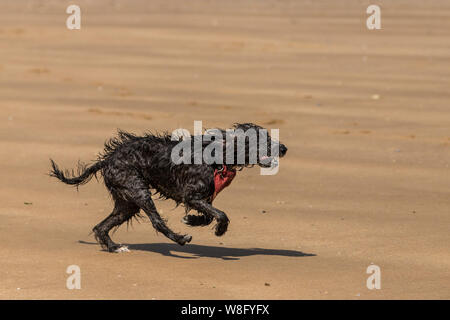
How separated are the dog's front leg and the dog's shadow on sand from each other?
42 centimetres

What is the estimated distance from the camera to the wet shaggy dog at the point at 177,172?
879 centimetres

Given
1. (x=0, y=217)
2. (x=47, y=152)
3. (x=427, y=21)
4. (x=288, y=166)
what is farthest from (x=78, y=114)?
(x=427, y=21)

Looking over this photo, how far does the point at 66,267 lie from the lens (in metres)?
8.66

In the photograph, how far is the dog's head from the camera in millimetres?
8773

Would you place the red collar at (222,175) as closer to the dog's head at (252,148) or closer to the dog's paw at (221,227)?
the dog's head at (252,148)

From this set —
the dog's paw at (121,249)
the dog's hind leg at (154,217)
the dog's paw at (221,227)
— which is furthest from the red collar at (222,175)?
the dog's paw at (121,249)

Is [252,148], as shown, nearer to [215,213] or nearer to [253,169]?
[215,213]

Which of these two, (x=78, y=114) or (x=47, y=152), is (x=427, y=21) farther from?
(x=47, y=152)

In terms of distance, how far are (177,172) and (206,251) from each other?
3.10 ft

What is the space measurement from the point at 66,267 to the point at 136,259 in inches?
25.8

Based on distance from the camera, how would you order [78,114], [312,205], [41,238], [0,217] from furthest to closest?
[78,114] < [312,205] < [0,217] < [41,238]

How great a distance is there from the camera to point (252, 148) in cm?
878

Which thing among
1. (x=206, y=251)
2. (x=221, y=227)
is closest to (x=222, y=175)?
(x=221, y=227)

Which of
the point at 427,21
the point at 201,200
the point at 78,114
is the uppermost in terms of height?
the point at 427,21
